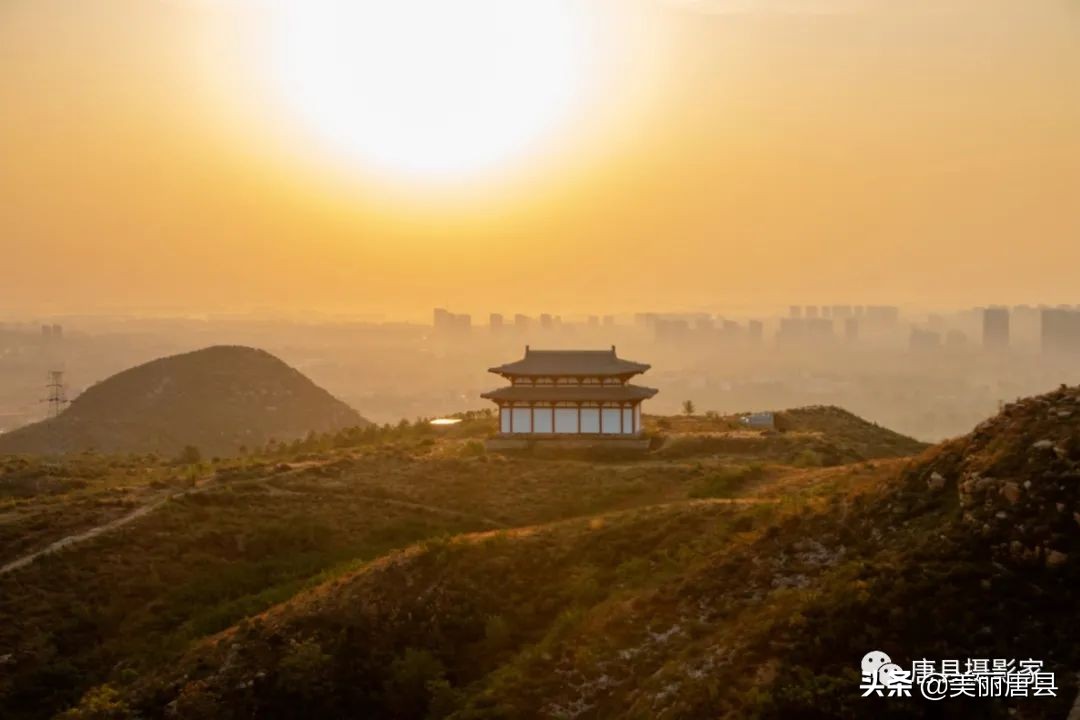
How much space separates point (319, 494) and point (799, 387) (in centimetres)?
15707

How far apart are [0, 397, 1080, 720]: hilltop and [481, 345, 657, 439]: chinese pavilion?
57.8 feet

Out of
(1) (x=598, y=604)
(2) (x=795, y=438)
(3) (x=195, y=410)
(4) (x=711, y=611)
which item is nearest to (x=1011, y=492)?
(4) (x=711, y=611)

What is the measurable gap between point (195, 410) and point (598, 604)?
3602 inches

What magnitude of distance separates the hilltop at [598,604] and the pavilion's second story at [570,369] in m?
18.6

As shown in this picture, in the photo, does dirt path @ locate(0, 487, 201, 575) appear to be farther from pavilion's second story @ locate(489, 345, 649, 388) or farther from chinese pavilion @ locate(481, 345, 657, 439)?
pavilion's second story @ locate(489, 345, 649, 388)

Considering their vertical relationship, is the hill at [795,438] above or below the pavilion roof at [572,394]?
below

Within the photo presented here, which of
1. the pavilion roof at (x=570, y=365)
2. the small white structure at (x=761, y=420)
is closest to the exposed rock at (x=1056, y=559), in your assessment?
the pavilion roof at (x=570, y=365)

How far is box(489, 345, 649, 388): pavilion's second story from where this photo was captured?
5288cm

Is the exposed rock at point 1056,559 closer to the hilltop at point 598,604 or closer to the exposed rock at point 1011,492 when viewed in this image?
the hilltop at point 598,604

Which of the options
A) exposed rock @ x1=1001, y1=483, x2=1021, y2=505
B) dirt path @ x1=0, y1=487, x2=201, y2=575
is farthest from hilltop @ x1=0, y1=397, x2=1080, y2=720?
dirt path @ x1=0, y1=487, x2=201, y2=575

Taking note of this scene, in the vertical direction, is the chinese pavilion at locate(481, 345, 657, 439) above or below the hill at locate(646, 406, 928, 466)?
above

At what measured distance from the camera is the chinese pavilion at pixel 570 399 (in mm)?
52625

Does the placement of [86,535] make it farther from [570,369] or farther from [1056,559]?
[1056,559]

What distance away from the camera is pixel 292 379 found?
118500 millimetres
